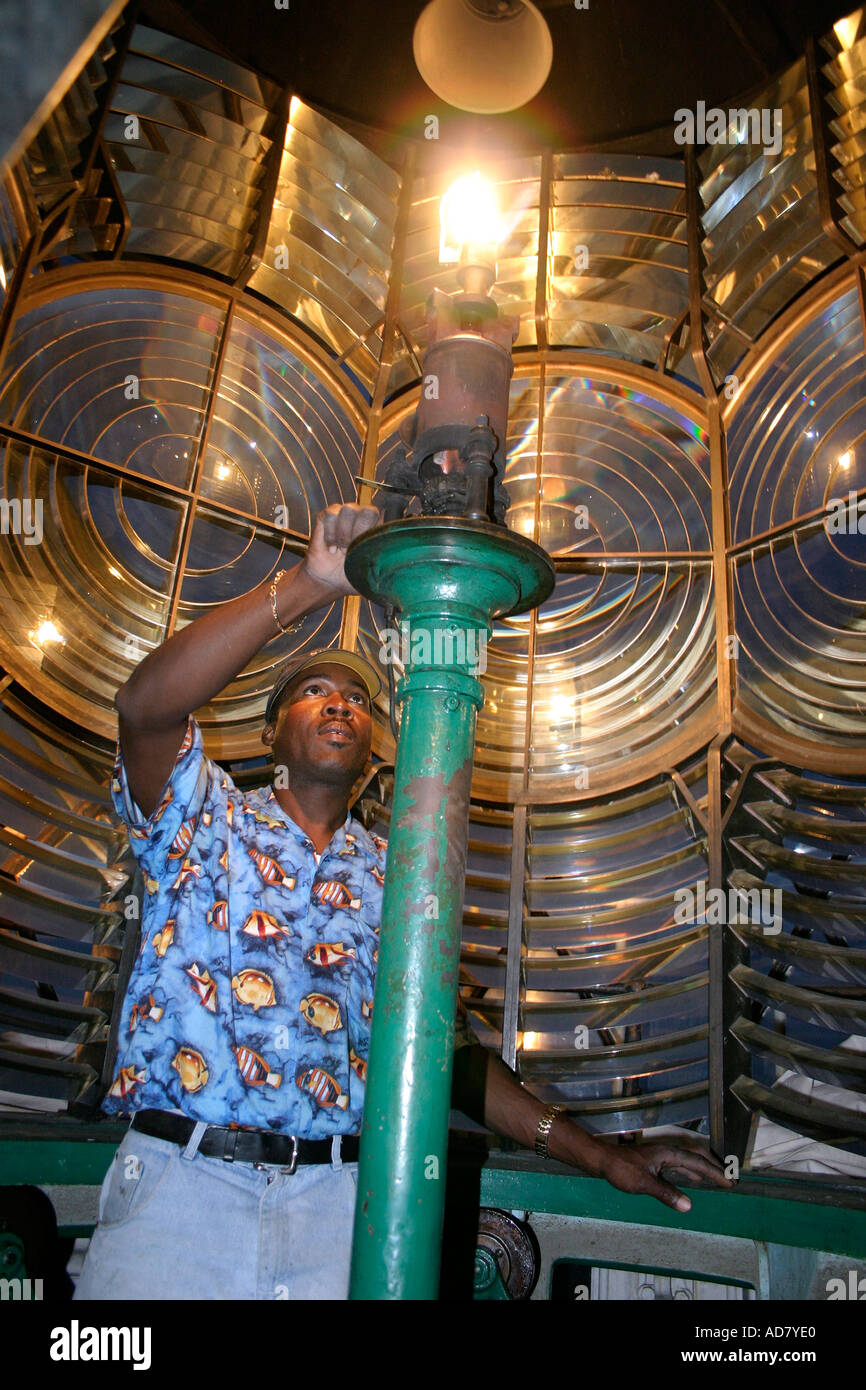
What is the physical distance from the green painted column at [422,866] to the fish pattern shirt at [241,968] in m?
0.48

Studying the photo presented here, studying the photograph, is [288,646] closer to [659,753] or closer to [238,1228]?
[659,753]

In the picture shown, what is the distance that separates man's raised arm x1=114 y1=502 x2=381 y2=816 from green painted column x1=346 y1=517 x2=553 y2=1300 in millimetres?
99

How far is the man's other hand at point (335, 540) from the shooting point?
1.48 metres

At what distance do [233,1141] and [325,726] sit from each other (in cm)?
81

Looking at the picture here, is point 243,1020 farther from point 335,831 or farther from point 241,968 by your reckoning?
point 335,831

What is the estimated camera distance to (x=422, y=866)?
1.23 metres

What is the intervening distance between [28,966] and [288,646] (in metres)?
1.28

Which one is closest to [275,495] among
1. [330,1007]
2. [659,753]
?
[659,753]

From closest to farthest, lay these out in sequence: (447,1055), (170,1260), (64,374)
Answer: (447,1055) → (170,1260) → (64,374)

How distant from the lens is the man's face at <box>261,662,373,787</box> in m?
2.03

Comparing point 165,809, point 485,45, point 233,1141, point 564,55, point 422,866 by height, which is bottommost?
point 233,1141

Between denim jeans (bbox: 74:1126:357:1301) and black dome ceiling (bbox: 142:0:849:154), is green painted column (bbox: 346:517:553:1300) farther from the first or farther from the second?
black dome ceiling (bbox: 142:0:849:154)

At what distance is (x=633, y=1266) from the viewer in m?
2.29

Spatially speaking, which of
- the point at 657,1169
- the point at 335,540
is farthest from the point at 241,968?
the point at 657,1169
